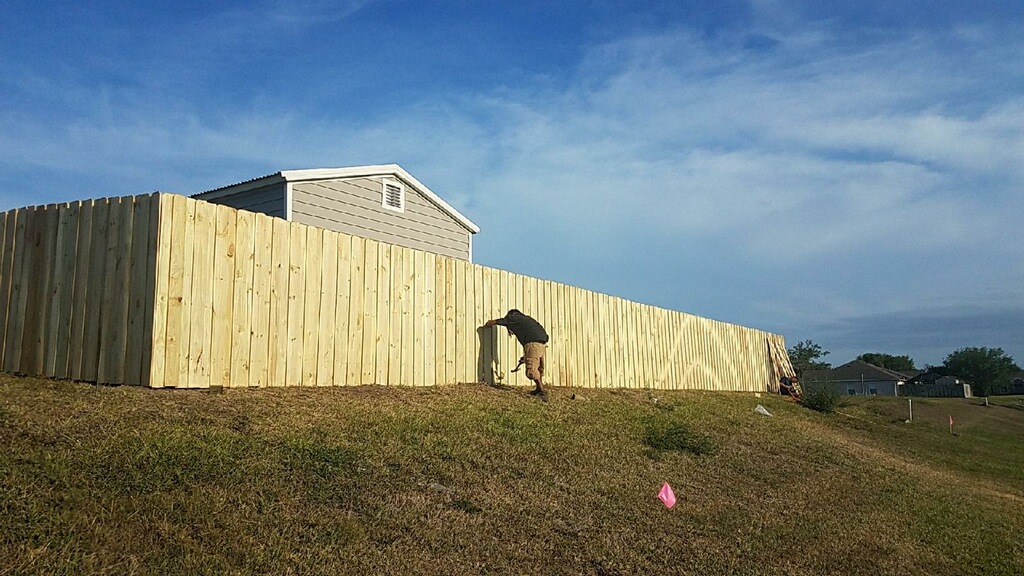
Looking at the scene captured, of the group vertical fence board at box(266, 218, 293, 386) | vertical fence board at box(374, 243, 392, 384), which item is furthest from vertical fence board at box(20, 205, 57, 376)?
vertical fence board at box(374, 243, 392, 384)

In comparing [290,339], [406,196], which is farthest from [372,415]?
[406,196]

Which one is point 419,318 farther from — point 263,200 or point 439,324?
point 263,200

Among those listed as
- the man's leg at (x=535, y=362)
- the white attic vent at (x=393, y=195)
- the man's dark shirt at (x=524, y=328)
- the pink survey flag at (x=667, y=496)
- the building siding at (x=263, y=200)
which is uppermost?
the white attic vent at (x=393, y=195)

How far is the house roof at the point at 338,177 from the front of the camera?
600 inches

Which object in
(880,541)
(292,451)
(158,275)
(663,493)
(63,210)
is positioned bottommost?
(880,541)

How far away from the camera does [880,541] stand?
23.9ft

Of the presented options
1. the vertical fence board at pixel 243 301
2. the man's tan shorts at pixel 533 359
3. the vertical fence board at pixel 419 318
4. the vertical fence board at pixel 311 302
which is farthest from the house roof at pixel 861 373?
the vertical fence board at pixel 243 301

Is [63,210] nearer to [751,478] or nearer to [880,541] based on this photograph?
[751,478]

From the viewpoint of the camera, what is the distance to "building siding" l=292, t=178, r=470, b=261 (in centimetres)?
1568

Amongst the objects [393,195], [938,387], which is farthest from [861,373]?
[393,195]

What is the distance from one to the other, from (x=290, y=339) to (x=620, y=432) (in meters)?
4.61

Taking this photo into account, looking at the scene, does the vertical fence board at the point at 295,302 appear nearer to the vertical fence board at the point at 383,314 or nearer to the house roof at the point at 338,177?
the vertical fence board at the point at 383,314

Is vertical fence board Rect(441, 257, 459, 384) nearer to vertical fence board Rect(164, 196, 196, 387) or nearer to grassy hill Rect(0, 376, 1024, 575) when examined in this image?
grassy hill Rect(0, 376, 1024, 575)

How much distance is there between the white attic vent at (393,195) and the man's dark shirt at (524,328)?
6222 mm
